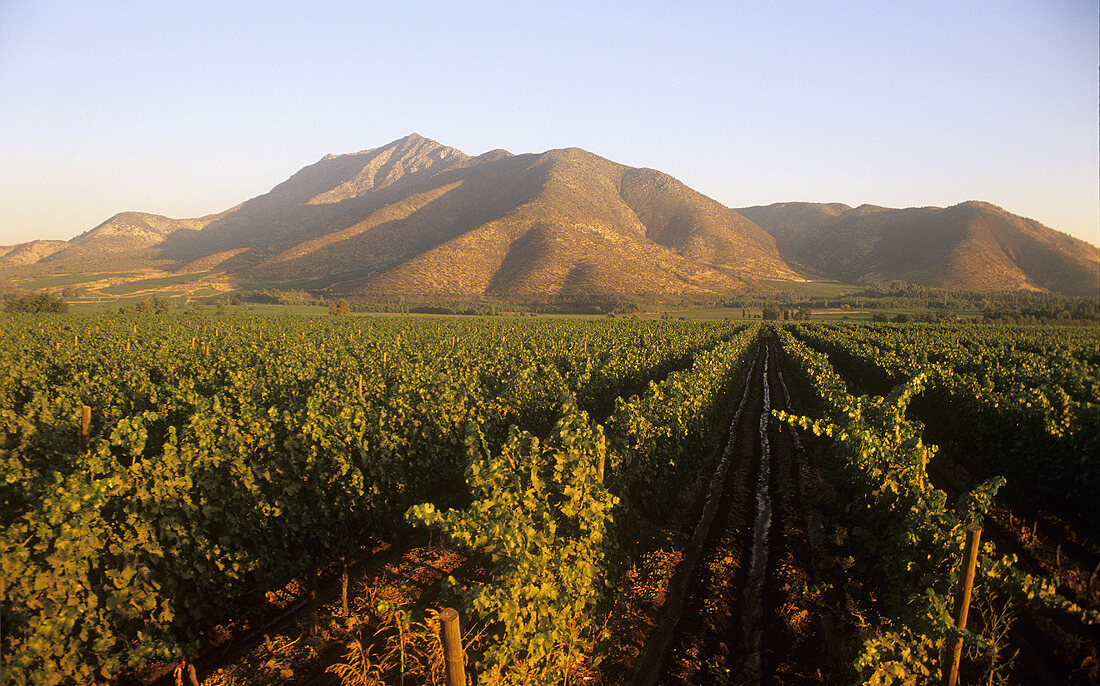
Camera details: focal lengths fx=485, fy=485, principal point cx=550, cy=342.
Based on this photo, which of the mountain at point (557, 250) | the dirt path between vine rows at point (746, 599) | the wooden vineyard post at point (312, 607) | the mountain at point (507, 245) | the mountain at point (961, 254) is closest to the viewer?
the dirt path between vine rows at point (746, 599)

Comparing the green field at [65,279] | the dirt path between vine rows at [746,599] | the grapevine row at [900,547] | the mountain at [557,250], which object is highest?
the mountain at [557,250]

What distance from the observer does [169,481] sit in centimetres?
603

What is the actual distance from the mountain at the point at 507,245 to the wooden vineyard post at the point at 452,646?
95.1 meters

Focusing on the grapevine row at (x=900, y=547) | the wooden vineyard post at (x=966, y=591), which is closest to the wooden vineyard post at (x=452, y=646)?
the grapevine row at (x=900, y=547)

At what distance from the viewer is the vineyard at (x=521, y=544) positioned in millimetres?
4904

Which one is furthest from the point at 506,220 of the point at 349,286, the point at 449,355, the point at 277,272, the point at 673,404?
the point at 673,404

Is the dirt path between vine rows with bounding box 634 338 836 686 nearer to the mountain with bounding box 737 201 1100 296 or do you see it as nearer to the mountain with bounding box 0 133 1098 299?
the mountain with bounding box 0 133 1098 299

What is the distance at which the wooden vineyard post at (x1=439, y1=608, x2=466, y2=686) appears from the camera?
3514 millimetres

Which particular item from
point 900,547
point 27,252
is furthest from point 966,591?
point 27,252

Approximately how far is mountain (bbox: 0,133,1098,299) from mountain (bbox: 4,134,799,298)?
1.64ft

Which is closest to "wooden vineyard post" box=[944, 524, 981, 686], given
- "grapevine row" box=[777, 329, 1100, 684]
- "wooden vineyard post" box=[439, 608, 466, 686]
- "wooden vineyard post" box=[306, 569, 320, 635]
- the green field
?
"grapevine row" box=[777, 329, 1100, 684]

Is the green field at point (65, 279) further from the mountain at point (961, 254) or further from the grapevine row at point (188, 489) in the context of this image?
the mountain at point (961, 254)

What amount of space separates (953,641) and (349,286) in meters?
119

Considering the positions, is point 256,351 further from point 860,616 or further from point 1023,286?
point 1023,286
